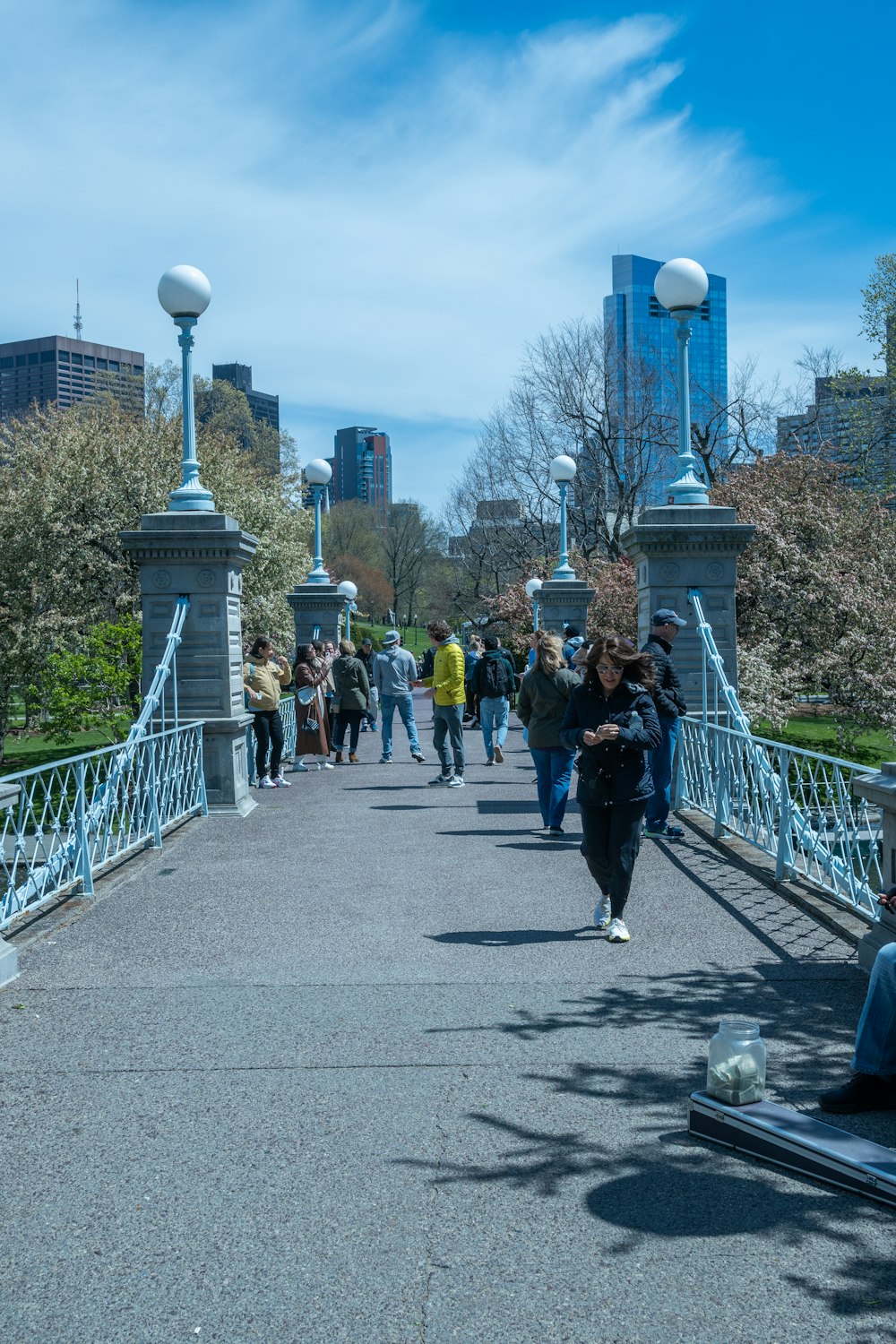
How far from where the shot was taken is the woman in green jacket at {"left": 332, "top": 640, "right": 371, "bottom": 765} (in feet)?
55.9

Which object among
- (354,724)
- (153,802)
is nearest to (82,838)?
(153,802)

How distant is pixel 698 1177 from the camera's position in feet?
12.4

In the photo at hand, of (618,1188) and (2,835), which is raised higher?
(2,835)

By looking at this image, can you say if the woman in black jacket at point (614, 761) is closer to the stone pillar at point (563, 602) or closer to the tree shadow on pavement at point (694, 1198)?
the tree shadow on pavement at point (694, 1198)

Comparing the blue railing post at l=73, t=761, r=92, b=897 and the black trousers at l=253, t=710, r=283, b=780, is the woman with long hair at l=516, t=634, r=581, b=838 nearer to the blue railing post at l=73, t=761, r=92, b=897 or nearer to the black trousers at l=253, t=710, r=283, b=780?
the blue railing post at l=73, t=761, r=92, b=897

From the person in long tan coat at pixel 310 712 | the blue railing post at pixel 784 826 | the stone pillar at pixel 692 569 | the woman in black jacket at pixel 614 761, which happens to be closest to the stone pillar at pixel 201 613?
the stone pillar at pixel 692 569

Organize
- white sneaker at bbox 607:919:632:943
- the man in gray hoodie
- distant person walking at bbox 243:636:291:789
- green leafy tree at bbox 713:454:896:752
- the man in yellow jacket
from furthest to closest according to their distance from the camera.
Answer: green leafy tree at bbox 713:454:896:752 → the man in gray hoodie → distant person walking at bbox 243:636:291:789 → the man in yellow jacket → white sneaker at bbox 607:919:632:943

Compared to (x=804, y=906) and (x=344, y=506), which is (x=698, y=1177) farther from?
(x=344, y=506)

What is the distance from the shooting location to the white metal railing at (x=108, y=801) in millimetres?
7059

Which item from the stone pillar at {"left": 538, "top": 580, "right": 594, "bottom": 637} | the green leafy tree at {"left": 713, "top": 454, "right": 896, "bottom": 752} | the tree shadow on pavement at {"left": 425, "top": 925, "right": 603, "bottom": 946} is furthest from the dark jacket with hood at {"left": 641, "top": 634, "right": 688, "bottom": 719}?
the stone pillar at {"left": 538, "top": 580, "right": 594, "bottom": 637}

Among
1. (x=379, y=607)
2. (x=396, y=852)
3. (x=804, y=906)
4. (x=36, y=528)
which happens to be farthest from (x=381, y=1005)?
(x=379, y=607)

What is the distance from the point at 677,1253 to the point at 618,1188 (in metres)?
0.40

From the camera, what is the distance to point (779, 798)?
27.2 ft

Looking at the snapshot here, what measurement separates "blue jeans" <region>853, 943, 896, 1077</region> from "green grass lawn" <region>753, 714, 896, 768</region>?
13831mm
